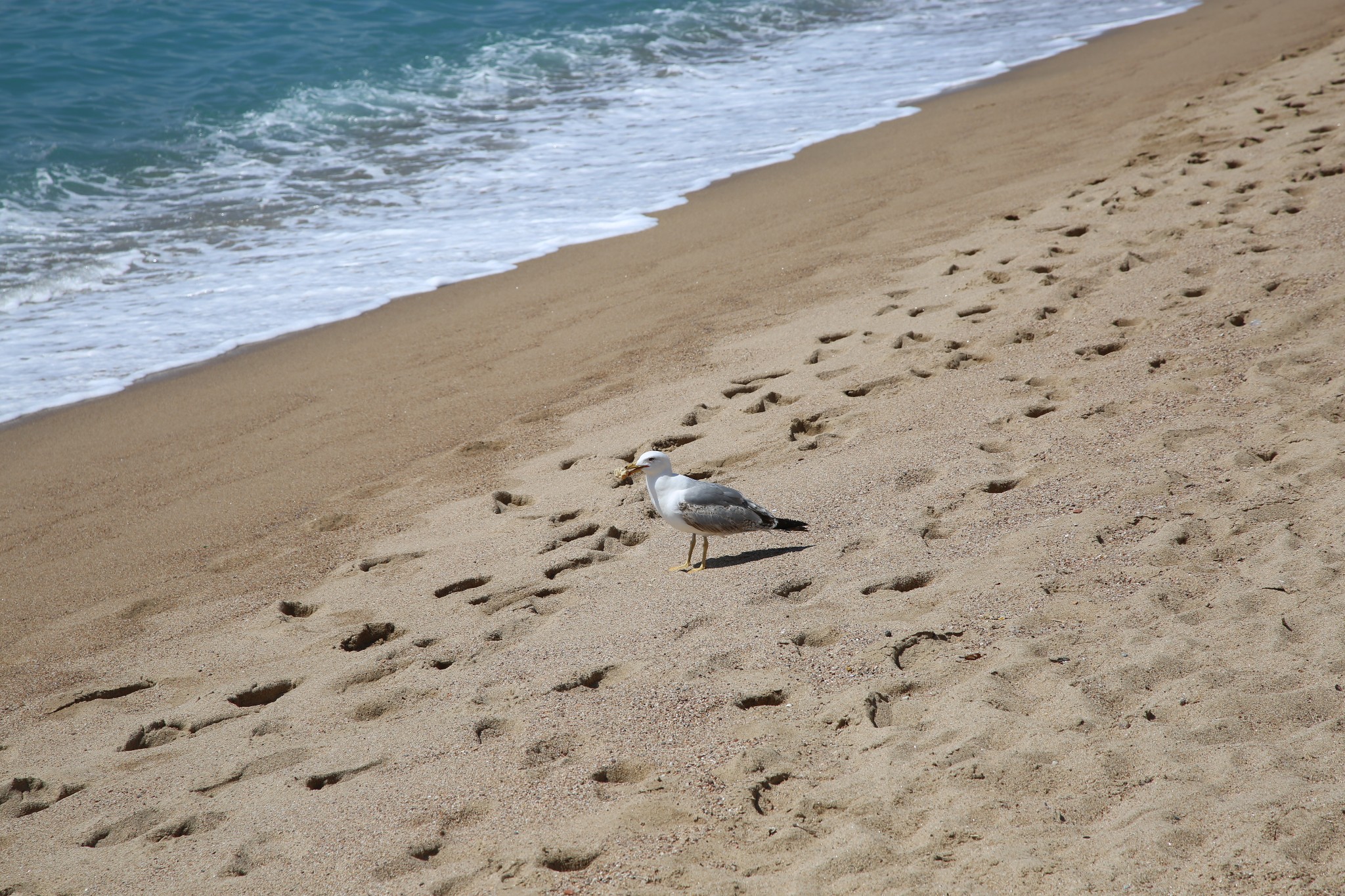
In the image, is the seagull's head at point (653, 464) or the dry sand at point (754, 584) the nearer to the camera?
the dry sand at point (754, 584)

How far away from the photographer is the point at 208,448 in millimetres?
5461

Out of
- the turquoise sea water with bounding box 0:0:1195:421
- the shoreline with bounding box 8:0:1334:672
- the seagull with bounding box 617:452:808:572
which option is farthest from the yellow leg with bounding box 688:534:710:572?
the turquoise sea water with bounding box 0:0:1195:421

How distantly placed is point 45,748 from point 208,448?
2.41 metres

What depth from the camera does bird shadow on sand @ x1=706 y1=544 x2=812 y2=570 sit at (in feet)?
12.3

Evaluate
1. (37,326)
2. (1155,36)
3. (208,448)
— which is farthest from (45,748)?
(1155,36)

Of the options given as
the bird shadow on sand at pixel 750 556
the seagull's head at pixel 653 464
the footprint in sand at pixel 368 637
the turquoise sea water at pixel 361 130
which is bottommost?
the footprint in sand at pixel 368 637

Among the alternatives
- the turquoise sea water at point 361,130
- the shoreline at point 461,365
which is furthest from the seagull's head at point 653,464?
the turquoise sea water at point 361,130

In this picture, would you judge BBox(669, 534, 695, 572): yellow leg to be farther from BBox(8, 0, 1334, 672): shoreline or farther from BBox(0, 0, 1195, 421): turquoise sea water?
BBox(0, 0, 1195, 421): turquoise sea water

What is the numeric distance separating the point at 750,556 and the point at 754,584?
0.35 metres

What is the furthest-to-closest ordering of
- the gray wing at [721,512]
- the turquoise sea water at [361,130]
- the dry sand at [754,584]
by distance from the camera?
1. the turquoise sea water at [361,130]
2. the gray wing at [721,512]
3. the dry sand at [754,584]

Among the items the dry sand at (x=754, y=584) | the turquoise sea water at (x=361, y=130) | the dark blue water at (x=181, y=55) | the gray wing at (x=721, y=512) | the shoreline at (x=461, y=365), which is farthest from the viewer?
the dark blue water at (x=181, y=55)

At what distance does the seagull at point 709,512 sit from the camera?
11.9ft

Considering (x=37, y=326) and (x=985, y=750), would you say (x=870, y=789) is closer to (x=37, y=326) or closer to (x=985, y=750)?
(x=985, y=750)

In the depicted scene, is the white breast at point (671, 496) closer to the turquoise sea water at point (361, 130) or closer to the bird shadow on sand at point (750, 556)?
the bird shadow on sand at point (750, 556)
